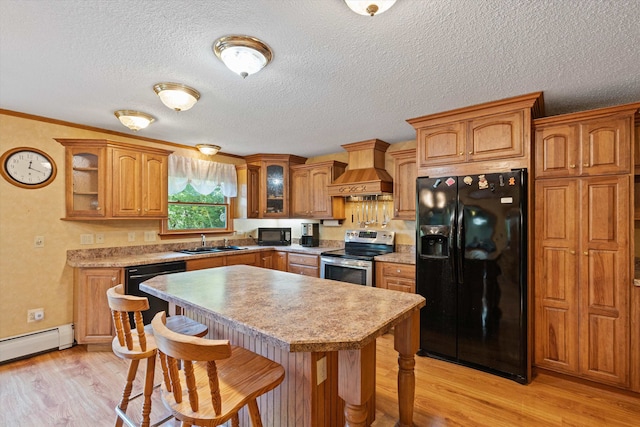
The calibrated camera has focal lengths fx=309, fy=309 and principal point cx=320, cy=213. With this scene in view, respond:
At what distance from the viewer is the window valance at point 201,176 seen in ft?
13.7

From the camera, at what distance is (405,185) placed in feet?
12.0

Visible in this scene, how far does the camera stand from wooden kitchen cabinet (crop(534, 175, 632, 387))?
2338mm

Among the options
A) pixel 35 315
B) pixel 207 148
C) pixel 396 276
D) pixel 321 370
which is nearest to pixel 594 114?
pixel 396 276

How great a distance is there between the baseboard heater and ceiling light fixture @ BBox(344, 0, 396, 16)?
13.0 feet

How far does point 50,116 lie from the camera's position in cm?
310

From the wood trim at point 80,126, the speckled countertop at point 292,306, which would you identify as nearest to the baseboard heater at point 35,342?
the speckled countertop at point 292,306

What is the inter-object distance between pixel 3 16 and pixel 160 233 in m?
2.84

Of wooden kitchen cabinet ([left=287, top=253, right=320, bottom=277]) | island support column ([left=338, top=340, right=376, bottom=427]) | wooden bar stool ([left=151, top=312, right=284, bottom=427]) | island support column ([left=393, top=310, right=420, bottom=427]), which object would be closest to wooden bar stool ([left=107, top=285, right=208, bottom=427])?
wooden bar stool ([left=151, top=312, right=284, bottom=427])

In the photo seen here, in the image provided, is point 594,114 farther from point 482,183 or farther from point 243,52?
point 243,52

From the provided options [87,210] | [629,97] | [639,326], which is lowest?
[639,326]

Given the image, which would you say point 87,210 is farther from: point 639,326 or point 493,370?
point 639,326

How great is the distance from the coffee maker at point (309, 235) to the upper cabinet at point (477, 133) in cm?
210

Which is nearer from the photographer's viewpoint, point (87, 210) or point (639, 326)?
point (639, 326)

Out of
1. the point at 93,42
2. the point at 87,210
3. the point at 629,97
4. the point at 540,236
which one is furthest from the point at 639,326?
the point at 87,210
